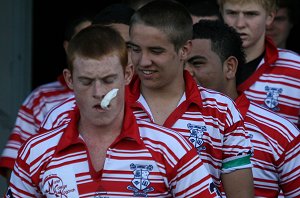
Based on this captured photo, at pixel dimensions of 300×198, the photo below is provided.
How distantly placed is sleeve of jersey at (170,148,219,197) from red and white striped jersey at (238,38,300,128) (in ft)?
5.28

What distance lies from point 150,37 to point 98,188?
0.96 m

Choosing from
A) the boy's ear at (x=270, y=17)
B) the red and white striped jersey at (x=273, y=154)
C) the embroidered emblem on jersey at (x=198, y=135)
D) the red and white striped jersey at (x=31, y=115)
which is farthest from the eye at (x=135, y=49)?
the boy's ear at (x=270, y=17)

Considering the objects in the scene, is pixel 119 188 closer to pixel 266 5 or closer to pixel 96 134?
pixel 96 134

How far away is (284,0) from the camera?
7230 millimetres

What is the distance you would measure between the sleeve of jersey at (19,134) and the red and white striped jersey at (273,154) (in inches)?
55.7

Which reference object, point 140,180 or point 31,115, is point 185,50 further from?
point 31,115

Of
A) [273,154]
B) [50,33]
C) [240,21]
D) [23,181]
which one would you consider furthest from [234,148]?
[50,33]

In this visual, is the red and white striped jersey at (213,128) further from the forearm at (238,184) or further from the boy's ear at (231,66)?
the boy's ear at (231,66)

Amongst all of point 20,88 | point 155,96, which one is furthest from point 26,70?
point 155,96

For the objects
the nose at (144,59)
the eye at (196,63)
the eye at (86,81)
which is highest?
the nose at (144,59)

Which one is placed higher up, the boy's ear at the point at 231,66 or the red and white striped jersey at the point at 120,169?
the boy's ear at the point at 231,66

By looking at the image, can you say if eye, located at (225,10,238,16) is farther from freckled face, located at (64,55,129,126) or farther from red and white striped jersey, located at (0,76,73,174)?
freckled face, located at (64,55,129,126)

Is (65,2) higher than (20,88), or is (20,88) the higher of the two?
(65,2)

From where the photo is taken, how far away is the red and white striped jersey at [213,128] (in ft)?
16.4
